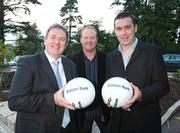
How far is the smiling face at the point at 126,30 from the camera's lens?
14.1 ft

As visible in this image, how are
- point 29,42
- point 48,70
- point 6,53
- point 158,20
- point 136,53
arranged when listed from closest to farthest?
point 48,70
point 136,53
point 6,53
point 29,42
point 158,20

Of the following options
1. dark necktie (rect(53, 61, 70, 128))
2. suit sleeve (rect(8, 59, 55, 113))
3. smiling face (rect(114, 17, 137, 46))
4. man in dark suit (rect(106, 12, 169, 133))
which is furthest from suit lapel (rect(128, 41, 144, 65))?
suit sleeve (rect(8, 59, 55, 113))

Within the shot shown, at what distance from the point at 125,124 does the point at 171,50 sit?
3499 cm

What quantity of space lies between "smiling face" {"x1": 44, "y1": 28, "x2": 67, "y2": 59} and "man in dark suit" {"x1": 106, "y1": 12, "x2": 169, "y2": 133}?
739 millimetres

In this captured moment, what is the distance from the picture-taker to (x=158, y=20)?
36.1 meters

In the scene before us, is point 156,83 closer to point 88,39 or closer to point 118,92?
point 118,92

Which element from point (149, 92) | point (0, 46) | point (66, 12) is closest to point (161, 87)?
point (149, 92)

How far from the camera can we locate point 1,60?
12562 millimetres

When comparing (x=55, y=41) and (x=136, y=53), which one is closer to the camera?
(x=55, y=41)

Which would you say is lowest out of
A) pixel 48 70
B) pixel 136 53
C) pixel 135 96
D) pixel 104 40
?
pixel 104 40

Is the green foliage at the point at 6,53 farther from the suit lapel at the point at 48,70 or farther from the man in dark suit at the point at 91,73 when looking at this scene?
the suit lapel at the point at 48,70

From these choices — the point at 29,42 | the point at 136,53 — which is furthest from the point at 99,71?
the point at 29,42

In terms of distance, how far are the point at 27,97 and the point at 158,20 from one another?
3351cm

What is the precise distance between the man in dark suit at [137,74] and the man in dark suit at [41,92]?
0.70 meters
